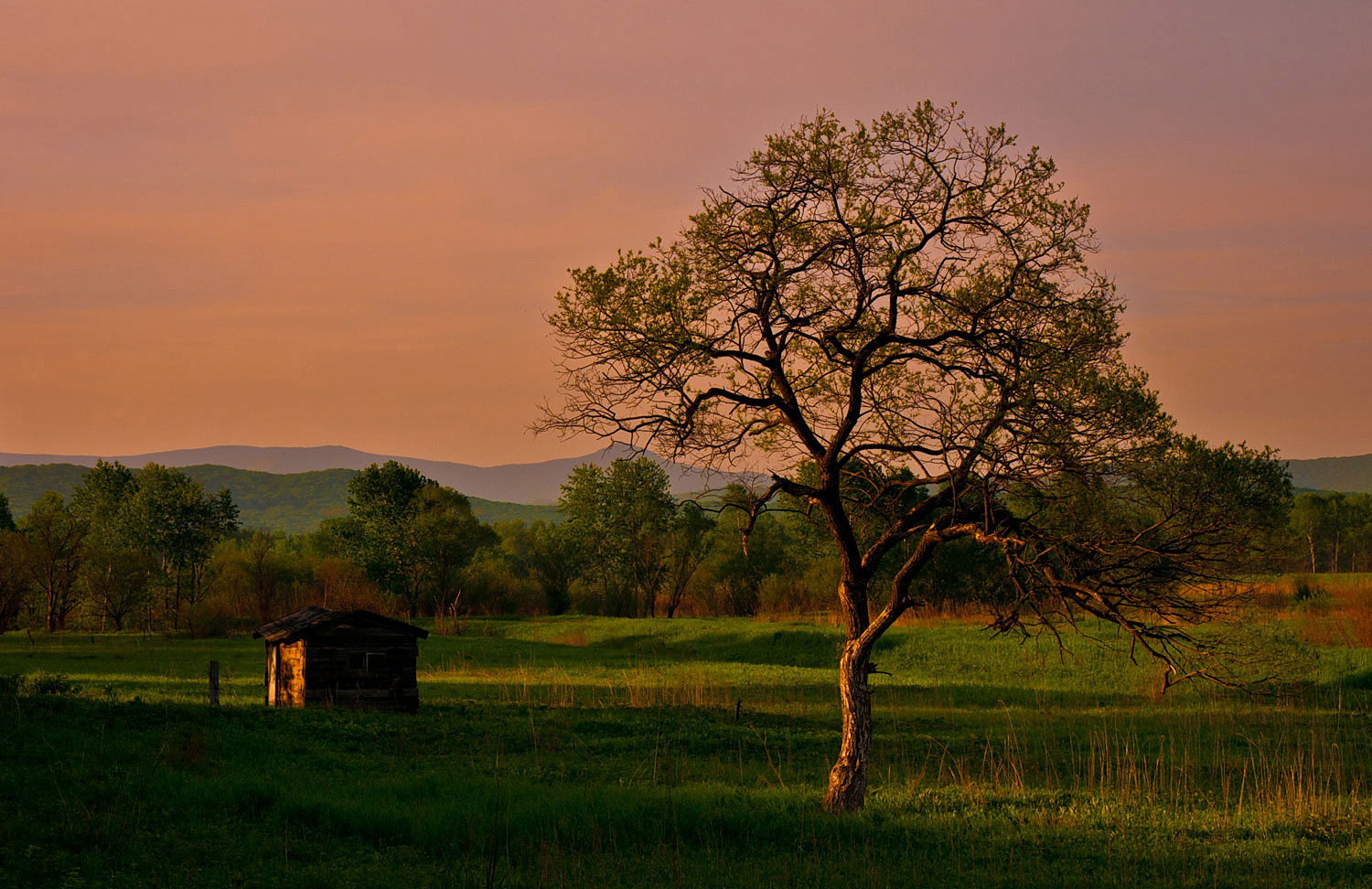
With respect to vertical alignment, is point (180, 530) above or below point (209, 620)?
above

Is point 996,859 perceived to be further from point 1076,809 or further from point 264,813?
point 264,813

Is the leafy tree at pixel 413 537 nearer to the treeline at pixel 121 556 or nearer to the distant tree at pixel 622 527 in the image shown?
the distant tree at pixel 622 527

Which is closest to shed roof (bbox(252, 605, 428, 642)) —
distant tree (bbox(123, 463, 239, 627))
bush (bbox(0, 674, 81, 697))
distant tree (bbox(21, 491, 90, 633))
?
bush (bbox(0, 674, 81, 697))

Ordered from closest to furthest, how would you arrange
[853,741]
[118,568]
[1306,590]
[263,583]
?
[853,741] → [1306,590] → [118,568] → [263,583]

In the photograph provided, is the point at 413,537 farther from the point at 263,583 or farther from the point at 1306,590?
the point at 1306,590

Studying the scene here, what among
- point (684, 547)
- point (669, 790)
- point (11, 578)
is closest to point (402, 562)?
point (684, 547)

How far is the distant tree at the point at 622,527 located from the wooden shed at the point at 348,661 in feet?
189

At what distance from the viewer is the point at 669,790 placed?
14.0m

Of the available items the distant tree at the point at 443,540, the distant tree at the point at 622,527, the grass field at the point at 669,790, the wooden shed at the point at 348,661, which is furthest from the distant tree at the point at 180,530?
the wooden shed at the point at 348,661

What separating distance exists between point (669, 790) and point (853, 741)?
9.18ft

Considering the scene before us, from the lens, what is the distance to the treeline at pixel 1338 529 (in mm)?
138625

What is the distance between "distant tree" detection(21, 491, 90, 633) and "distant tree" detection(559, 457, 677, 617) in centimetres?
3606

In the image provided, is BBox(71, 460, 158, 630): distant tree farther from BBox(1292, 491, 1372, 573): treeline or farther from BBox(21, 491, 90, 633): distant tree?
BBox(1292, 491, 1372, 573): treeline

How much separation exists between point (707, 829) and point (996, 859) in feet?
13.2
